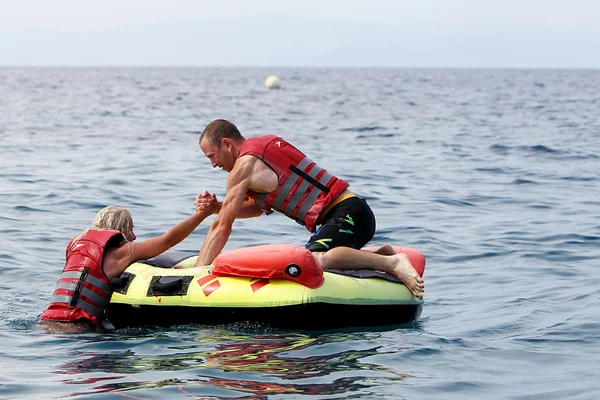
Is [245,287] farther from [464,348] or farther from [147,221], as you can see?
[147,221]

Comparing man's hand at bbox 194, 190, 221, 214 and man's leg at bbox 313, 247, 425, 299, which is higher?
man's hand at bbox 194, 190, 221, 214

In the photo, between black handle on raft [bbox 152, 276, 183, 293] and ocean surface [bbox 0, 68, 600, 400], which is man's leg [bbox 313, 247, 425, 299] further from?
black handle on raft [bbox 152, 276, 183, 293]

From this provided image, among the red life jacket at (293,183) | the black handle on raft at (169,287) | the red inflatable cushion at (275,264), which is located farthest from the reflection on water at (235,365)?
the red life jacket at (293,183)

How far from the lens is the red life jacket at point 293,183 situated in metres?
7.53

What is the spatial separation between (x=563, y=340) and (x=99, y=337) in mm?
3718

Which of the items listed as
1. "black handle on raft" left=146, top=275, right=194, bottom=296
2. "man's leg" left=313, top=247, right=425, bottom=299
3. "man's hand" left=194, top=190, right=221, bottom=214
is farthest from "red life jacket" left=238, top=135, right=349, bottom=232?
"black handle on raft" left=146, top=275, right=194, bottom=296

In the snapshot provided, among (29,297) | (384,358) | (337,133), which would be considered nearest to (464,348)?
(384,358)

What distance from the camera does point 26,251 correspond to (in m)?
10.5

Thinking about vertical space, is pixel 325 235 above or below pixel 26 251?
above

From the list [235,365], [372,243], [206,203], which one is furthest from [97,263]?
→ [372,243]

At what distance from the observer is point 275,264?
6.76 meters

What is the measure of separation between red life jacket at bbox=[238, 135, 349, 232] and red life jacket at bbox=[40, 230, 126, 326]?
4.45 ft

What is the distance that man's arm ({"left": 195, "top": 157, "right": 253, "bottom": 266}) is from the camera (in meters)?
7.27

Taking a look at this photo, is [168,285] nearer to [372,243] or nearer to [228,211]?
[228,211]
